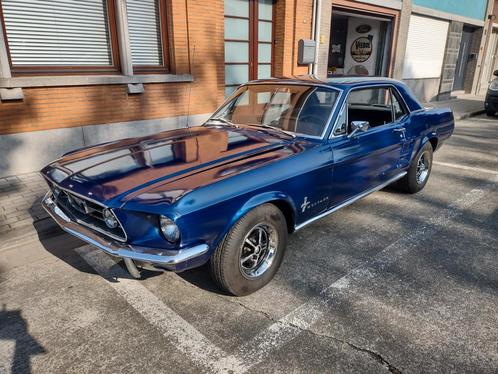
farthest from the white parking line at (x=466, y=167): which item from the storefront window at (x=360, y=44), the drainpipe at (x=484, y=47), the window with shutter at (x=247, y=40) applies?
the drainpipe at (x=484, y=47)

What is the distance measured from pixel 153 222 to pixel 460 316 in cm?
229

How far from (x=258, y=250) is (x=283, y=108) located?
5.16 feet

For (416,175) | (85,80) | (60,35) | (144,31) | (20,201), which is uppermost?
(144,31)

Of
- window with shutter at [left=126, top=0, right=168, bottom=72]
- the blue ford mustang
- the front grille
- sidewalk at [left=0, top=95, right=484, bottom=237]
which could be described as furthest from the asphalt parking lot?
window with shutter at [left=126, top=0, right=168, bottom=72]

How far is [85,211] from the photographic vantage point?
2.95 m

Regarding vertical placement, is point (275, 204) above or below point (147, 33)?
below

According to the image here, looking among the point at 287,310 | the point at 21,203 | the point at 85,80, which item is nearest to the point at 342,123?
the point at 287,310

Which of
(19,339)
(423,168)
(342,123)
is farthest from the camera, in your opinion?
(423,168)

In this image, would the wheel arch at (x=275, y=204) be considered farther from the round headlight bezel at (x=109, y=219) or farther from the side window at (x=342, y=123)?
the side window at (x=342, y=123)

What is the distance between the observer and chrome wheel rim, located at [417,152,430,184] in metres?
5.39

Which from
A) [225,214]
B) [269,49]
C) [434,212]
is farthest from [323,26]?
[225,214]

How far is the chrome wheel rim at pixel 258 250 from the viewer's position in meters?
3.04

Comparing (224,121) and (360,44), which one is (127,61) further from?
(360,44)

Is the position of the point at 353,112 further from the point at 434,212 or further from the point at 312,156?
the point at 312,156
